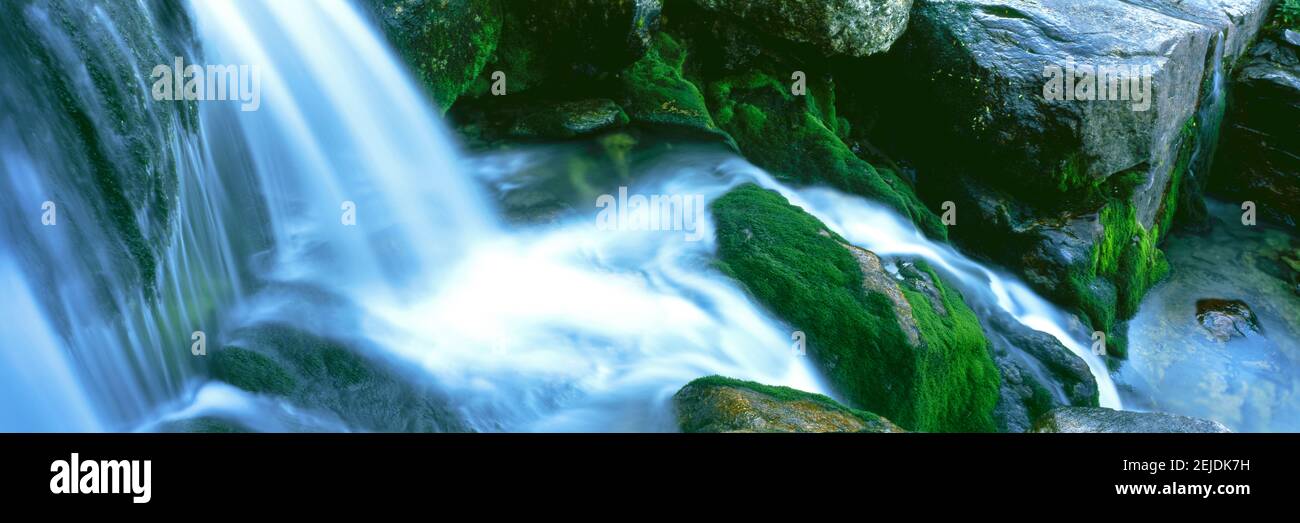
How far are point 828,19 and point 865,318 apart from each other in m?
3.40

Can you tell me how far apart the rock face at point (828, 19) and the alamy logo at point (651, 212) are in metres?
2.10

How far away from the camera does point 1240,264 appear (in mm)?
11297

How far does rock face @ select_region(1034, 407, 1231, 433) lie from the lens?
18.1ft

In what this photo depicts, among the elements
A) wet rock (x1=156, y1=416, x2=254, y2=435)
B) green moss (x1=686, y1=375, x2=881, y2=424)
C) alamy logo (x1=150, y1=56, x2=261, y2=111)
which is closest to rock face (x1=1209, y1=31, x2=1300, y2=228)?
green moss (x1=686, y1=375, x2=881, y2=424)

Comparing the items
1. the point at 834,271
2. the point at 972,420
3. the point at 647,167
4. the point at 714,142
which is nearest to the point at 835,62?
the point at 714,142

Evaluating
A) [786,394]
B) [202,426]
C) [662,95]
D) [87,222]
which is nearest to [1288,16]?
[662,95]

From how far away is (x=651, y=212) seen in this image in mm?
8172

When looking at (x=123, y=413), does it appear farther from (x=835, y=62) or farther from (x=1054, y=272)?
(x=1054, y=272)

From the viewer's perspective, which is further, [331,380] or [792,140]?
[792,140]

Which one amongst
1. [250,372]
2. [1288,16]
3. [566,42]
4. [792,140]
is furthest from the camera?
[1288,16]

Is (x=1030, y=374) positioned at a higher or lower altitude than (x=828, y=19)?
lower

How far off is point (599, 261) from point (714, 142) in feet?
6.79

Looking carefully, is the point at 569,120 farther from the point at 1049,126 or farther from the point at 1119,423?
the point at 1119,423

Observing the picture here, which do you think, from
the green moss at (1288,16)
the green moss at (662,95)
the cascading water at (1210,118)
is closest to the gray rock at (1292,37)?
the green moss at (1288,16)
